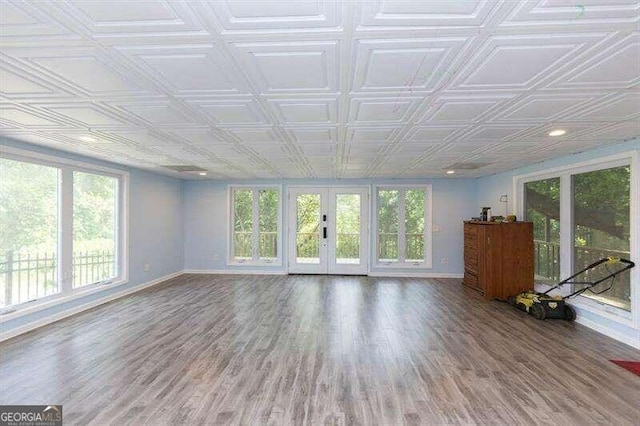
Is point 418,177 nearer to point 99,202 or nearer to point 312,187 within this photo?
point 312,187

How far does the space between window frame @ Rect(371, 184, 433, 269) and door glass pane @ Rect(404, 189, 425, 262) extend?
7 cm

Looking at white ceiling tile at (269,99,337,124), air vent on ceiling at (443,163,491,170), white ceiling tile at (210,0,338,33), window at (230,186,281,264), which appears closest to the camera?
white ceiling tile at (210,0,338,33)

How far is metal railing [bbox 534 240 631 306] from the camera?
12.3 ft

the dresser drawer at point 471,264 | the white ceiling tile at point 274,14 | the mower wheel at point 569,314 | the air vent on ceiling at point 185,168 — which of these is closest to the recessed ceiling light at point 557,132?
the mower wheel at point 569,314

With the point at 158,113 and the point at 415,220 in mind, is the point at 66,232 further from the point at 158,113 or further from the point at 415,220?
the point at 415,220

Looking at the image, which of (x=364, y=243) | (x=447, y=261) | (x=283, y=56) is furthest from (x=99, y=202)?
(x=447, y=261)

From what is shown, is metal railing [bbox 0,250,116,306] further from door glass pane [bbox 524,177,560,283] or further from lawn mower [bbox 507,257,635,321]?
door glass pane [bbox 524,177,560,283]

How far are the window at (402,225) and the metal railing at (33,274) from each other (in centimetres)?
582

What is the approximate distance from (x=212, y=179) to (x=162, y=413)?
5.90 m

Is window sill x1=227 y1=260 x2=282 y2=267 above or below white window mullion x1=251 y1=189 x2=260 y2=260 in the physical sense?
below

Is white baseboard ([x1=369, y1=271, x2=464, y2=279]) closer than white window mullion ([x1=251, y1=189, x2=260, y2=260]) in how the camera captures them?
Yes

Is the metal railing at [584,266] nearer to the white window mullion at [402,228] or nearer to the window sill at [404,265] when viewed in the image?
the window sill at [404,265]

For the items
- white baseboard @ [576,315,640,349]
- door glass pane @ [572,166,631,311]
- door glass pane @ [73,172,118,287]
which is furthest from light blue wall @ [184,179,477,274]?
white baseboard @ [576,315,640,349]

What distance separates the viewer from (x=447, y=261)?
7215mm
